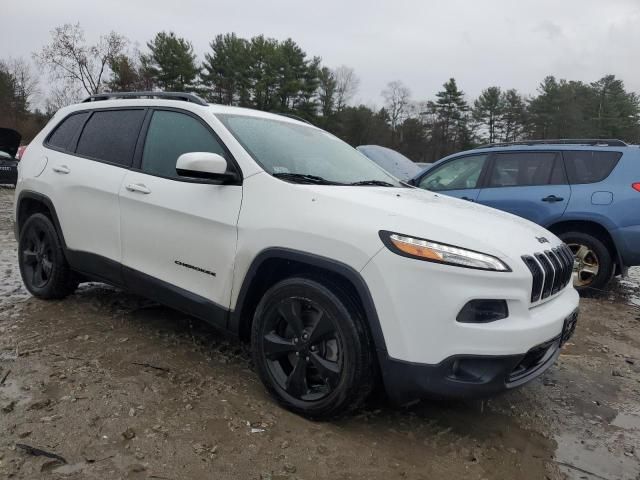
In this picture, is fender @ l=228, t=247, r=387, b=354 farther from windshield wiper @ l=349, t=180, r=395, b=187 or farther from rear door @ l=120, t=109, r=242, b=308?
windshield wiper @ l=349, t=180, r=395, b=187

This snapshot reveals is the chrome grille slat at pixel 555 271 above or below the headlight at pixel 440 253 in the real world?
below

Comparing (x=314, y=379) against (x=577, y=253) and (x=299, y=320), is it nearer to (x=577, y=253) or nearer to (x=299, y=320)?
(x=299, y=320)

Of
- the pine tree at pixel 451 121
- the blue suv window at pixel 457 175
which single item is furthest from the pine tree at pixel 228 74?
the blue suv window at pixel 457 175

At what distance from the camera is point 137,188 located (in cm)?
349

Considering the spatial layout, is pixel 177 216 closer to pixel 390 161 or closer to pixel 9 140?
Answer: pixel 390 161

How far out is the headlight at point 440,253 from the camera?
2.34 meters

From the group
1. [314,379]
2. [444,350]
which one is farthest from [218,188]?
[444,350]

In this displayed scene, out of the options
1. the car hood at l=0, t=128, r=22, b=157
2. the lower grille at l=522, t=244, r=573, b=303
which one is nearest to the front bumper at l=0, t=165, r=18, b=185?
the car hood at l=0, t=128, r=22, b=157

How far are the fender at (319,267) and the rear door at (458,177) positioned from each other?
436 centimetres

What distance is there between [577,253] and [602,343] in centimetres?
170

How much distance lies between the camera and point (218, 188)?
308 cm

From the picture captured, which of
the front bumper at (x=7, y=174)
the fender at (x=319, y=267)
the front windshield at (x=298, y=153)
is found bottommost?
the front bumper at (x=7, y=174)

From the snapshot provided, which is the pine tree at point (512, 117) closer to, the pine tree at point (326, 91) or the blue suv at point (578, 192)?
the pine tree at point (326, 91)

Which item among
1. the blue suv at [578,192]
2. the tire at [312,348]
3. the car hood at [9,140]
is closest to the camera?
the tire at [312,348]
